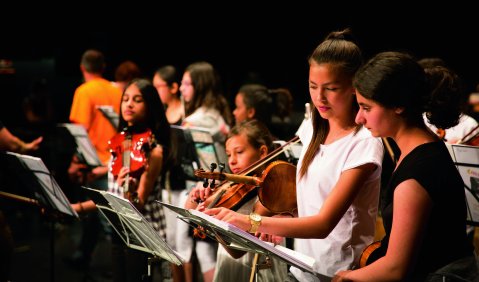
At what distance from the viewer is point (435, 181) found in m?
1.75

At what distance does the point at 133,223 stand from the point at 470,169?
4.84ft

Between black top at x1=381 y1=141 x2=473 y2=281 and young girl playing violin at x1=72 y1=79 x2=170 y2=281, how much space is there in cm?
184

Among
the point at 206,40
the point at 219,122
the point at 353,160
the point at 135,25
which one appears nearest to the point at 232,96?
the point at 206,40

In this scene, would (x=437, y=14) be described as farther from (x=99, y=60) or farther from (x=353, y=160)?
(x=353, y=160)

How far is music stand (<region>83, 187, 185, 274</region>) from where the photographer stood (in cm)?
238

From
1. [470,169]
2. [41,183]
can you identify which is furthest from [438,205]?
[41,183]

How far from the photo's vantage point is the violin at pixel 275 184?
2.25 metres

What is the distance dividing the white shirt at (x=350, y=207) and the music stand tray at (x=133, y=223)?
554mm

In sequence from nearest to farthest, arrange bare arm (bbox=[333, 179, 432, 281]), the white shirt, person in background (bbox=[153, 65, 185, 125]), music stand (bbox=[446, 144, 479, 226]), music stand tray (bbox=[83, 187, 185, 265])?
bare arm (bbox=[333, 179, 432, 281]) → the white shirt → music stand tray (bbox=[83, 187, 185, 265]) → music stand (bbox=[446, 144, 479, 226]) → person in background (bbox=[153, 65, 185, 125])

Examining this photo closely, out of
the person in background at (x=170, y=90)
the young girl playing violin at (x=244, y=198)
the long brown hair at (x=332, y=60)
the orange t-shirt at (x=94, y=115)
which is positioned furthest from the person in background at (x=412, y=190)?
the orange t-shirt at (x=94, y=115)

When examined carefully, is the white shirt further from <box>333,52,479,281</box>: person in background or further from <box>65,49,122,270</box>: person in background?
<box>65,49,122,270</box>: person in background

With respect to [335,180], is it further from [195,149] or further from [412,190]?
[195,149]

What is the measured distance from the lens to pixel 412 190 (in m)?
1.74

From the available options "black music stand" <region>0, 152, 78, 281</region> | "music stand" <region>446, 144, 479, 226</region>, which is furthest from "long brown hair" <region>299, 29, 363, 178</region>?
"black music stand" <region>0, 152, 78, 281</region>
